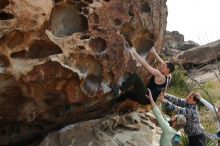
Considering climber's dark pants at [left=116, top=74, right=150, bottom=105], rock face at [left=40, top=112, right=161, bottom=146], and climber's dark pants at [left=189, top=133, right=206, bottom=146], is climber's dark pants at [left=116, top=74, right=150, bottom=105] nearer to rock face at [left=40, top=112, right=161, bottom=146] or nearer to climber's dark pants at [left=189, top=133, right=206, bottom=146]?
rock face at [left=40, top=112, right=161, bottom=146]

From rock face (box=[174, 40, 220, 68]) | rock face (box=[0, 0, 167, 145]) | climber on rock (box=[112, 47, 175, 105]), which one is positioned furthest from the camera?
rock face (box=[174, 40, 220, 68])

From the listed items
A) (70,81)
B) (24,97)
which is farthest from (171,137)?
(24,97)

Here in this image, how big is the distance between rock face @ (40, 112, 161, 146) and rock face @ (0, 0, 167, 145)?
0.79 feet

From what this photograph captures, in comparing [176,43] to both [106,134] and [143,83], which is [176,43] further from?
[106,134]

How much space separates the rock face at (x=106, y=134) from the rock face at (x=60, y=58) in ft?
0.79

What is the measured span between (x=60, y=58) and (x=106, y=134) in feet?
5.45

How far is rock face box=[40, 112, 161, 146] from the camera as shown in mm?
7586

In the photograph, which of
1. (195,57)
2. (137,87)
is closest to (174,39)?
(195,57)

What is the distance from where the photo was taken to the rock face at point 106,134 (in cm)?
759

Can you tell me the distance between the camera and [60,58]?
6.90m

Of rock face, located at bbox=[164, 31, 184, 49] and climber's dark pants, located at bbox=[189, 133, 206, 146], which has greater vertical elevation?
climber's dark pants, located at bbox=[189, 133, 206, 146]

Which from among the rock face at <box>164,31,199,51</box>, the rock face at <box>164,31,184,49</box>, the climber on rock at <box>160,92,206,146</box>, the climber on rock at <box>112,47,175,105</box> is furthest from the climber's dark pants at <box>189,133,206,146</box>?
the rock face at <box>164,31,184,49</box>

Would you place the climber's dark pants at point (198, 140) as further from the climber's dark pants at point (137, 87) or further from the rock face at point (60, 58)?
the rock face at point (60, 58)

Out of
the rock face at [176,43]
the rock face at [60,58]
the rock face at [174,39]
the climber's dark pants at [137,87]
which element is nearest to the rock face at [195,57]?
the rock face at [176,43]
